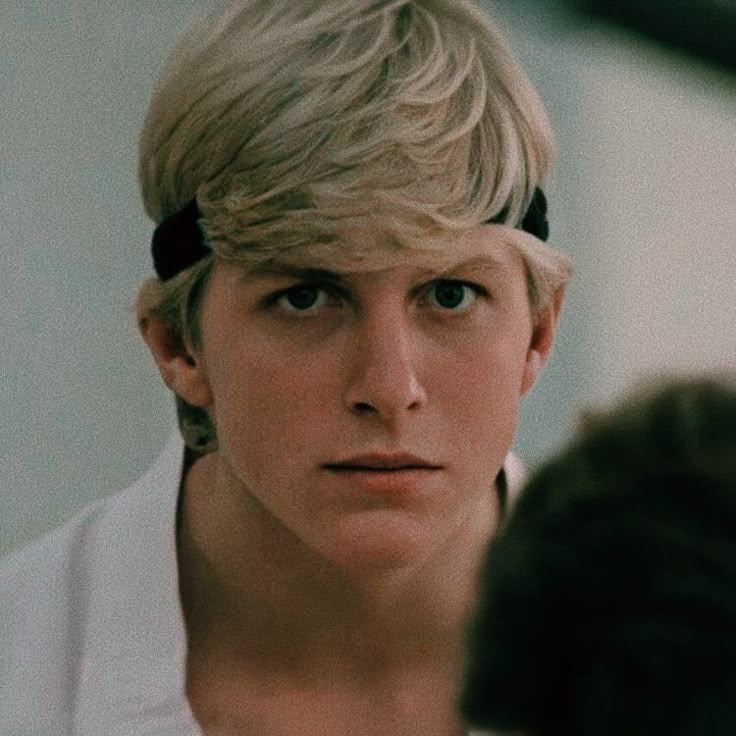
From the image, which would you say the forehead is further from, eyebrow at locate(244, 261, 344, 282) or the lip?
the lip

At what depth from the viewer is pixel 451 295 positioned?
3.39ft

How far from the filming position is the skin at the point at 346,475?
1.00 metres

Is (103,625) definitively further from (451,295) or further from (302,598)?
(451,295)

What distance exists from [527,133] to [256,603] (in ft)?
1.20

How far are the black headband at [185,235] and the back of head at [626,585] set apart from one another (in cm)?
55

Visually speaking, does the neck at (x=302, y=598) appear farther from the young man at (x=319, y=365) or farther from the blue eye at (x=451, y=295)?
the blue eye at (x=451, y=295)

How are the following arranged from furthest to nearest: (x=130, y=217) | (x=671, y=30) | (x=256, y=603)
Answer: (x=130, y=217), (x=256, y=603), (x=671, y=30)

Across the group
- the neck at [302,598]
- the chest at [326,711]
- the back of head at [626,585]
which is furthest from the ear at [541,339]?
the back of head at [626,585]

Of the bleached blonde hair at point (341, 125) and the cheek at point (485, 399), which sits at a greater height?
the bleached blonde hair at point (341, 125)

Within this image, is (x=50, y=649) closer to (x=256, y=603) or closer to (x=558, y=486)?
(x=256, y=603)

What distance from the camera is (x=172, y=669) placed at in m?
1.12

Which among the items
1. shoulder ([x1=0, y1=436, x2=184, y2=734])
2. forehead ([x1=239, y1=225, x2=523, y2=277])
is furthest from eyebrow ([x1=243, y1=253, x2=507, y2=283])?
shoulder ([x1=0, y1=436, x2=184, y2=734])

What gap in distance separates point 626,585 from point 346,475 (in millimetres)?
532

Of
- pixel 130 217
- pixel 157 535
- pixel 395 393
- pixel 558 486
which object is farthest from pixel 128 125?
pixel 558 486
